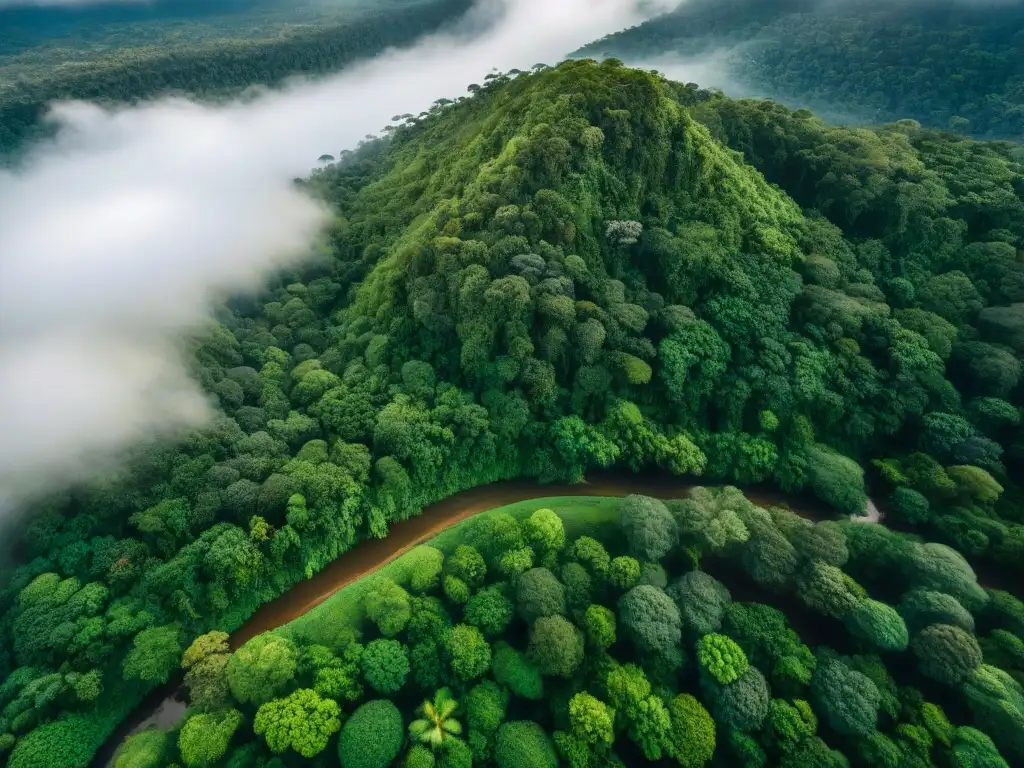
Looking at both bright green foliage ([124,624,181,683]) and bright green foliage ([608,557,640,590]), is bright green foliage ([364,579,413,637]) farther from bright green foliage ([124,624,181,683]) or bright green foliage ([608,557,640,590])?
bright green foliage ([608,557,640,590])

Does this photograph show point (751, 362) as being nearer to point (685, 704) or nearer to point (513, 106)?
point (685, 704)

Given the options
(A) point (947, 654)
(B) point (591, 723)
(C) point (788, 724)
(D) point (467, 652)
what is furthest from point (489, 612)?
(A) point (947, 654)

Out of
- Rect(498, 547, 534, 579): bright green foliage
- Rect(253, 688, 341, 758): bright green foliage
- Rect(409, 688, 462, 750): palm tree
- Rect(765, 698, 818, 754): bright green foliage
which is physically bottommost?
Rect(765, 698, 818, 754): bright green foliage

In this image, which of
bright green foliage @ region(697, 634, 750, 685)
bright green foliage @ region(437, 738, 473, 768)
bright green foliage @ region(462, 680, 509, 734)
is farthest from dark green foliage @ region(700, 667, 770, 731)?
bright green foliage @ region(437, 738, 473, 768)

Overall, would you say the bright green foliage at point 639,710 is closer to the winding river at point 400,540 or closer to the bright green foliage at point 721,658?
the bright green foliage at point 721,658

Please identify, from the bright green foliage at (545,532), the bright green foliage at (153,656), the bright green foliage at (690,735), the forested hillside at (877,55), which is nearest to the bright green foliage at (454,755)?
the bright green foliage at (690,735)

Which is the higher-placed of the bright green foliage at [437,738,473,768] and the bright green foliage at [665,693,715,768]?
the bright green foliage at [437,738,473,768]

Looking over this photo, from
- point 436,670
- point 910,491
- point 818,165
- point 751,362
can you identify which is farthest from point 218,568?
point 818,165
